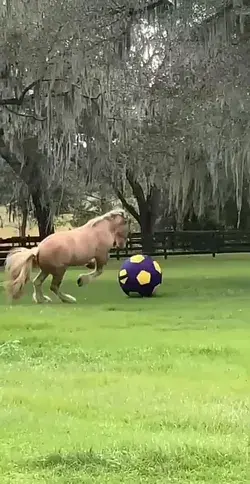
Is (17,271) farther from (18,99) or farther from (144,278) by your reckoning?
(18,99)

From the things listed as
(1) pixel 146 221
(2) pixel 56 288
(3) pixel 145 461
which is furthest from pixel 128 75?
(1) pixel 146 221

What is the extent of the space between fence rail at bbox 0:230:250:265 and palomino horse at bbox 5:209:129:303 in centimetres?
1451

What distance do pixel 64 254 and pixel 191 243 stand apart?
56.6ft

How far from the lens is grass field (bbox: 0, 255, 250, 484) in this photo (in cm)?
382

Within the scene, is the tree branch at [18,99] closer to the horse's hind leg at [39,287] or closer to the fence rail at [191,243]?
the horse's hind leg at [39,287]

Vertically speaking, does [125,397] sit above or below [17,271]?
above

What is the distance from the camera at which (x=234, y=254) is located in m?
31.6

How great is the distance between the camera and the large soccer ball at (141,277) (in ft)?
46.4

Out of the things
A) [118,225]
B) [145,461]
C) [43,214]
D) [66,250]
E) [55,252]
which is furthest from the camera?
[43,214]

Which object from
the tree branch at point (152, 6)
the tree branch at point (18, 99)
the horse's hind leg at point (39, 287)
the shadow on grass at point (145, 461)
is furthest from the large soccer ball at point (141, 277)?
the shadow on grass at point (145, 461)

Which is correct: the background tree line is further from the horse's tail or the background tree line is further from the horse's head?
the horse's tail

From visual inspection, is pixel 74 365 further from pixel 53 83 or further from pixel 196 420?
pixel 53 83

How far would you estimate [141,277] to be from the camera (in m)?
14.2

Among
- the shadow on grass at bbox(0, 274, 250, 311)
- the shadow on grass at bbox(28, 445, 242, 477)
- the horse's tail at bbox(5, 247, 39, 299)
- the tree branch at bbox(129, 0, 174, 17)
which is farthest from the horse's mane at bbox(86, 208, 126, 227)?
the shadow on grass at bbox(28, 445, 242, 477)
